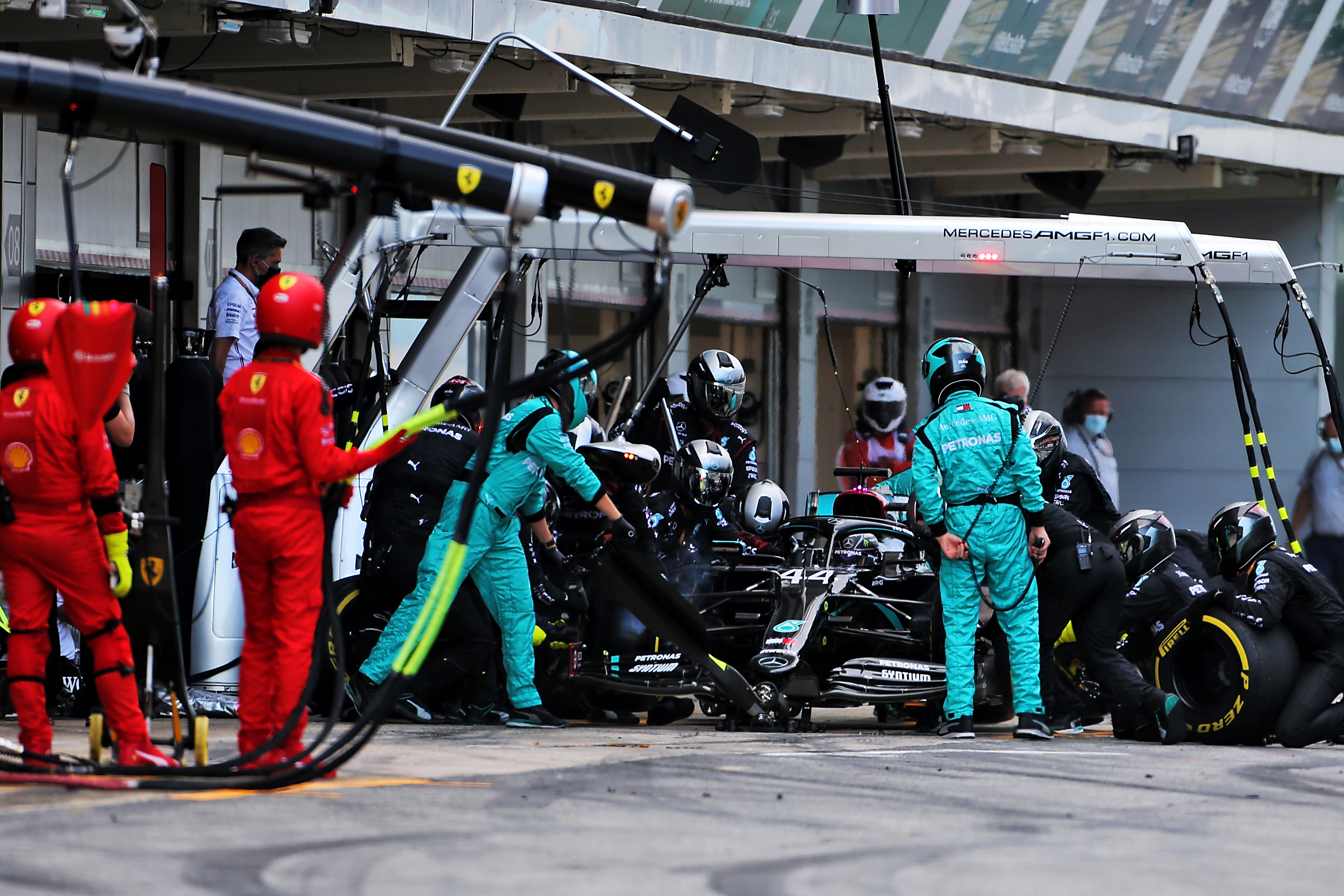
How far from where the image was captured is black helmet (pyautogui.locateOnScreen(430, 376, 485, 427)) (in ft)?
32.2

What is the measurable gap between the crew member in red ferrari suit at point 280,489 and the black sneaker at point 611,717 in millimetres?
3459

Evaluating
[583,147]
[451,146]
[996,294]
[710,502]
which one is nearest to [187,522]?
[710,502]

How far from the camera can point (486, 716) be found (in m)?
9.64

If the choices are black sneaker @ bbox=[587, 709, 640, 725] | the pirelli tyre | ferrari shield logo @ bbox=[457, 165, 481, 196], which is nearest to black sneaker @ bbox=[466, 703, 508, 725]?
black sneaker @ bbox=[587, 709, 640, 725]

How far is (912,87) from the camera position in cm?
1602

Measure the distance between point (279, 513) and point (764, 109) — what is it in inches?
381

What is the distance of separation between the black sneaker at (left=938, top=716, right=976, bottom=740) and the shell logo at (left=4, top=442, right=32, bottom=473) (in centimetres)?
467

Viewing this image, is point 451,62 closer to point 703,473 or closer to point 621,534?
point 703,473

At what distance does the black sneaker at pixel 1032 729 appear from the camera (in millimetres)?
9320

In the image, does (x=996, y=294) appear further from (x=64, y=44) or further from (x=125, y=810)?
(x=125, y=810)

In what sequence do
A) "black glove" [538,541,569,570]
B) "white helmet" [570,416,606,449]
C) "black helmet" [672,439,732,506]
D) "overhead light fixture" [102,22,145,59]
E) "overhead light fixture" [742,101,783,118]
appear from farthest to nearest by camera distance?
"overhead light fixture" [742,101,783,118]
"white helmet" [570,416,606,449]
"black helmet" [672,439,732,506]
"black glove" [538,541,569,570]
"overhead light fixture" [102,22,145,59]

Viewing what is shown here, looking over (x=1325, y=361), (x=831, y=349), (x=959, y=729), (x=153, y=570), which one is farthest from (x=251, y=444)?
(x=1325, y=361)

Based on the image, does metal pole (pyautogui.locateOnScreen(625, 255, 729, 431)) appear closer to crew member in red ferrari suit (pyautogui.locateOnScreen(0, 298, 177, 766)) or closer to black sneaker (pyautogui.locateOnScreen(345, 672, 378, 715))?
black sneaker (pyautogui.locateOnScreen(345, 672, 378, 715))

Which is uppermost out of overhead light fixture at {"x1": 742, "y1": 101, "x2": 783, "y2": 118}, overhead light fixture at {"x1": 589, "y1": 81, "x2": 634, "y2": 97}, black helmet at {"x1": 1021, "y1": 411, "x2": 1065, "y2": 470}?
overhead light fixture at {"x1": 742, "y1": 101, "x2": 783, "y2": 118}
